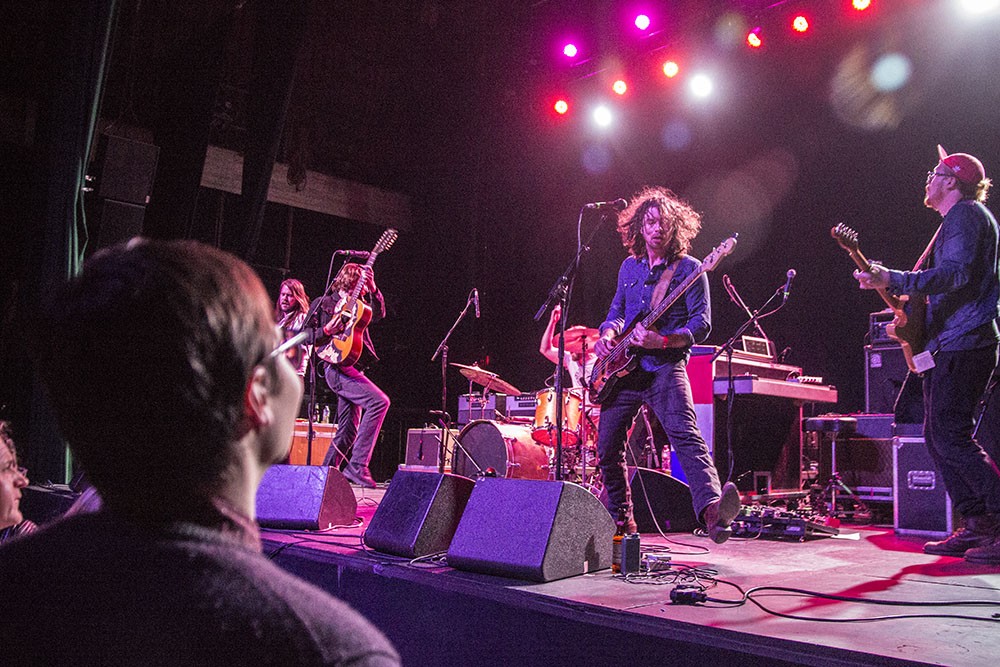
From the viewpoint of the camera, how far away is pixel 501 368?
1138cm

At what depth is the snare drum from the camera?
25.1 feet

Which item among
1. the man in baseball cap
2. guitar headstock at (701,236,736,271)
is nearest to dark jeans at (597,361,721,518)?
guitar headstock at (701,236,736,271)

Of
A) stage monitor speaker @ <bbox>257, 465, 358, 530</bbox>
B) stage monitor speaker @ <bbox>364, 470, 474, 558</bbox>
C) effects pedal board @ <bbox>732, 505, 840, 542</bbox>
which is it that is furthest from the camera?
effects pedal board @ <bbox>732, 505, 840, 542</bbox>

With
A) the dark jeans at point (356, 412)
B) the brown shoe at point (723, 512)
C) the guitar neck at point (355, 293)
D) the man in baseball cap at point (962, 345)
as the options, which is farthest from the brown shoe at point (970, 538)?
the guitar neck at point (355, 293)

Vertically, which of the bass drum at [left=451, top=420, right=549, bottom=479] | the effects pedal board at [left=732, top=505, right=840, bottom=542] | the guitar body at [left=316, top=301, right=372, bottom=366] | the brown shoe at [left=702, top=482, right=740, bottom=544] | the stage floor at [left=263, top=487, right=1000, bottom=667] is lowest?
the stage floor at [left=263, top=487, right=1000, bottom=667]

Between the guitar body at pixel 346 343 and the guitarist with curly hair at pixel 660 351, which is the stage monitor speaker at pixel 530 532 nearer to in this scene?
the guitarist with curly hair at pixel 660 351

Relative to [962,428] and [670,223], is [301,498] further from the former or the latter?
[962,428]

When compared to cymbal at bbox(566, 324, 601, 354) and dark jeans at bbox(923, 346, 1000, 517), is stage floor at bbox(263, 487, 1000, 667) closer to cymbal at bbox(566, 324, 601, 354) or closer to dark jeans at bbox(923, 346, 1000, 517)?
dark jeans at bbox(923, 346, 1000, 517)

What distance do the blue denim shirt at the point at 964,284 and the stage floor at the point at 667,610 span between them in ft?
4.32

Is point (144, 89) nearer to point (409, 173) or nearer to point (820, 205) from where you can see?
point (409, 173)

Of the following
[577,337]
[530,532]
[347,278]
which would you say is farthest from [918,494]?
[347,278]

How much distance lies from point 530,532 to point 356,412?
391cm

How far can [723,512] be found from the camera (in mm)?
3975

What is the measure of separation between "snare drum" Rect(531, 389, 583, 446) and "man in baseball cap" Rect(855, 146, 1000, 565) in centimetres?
332
